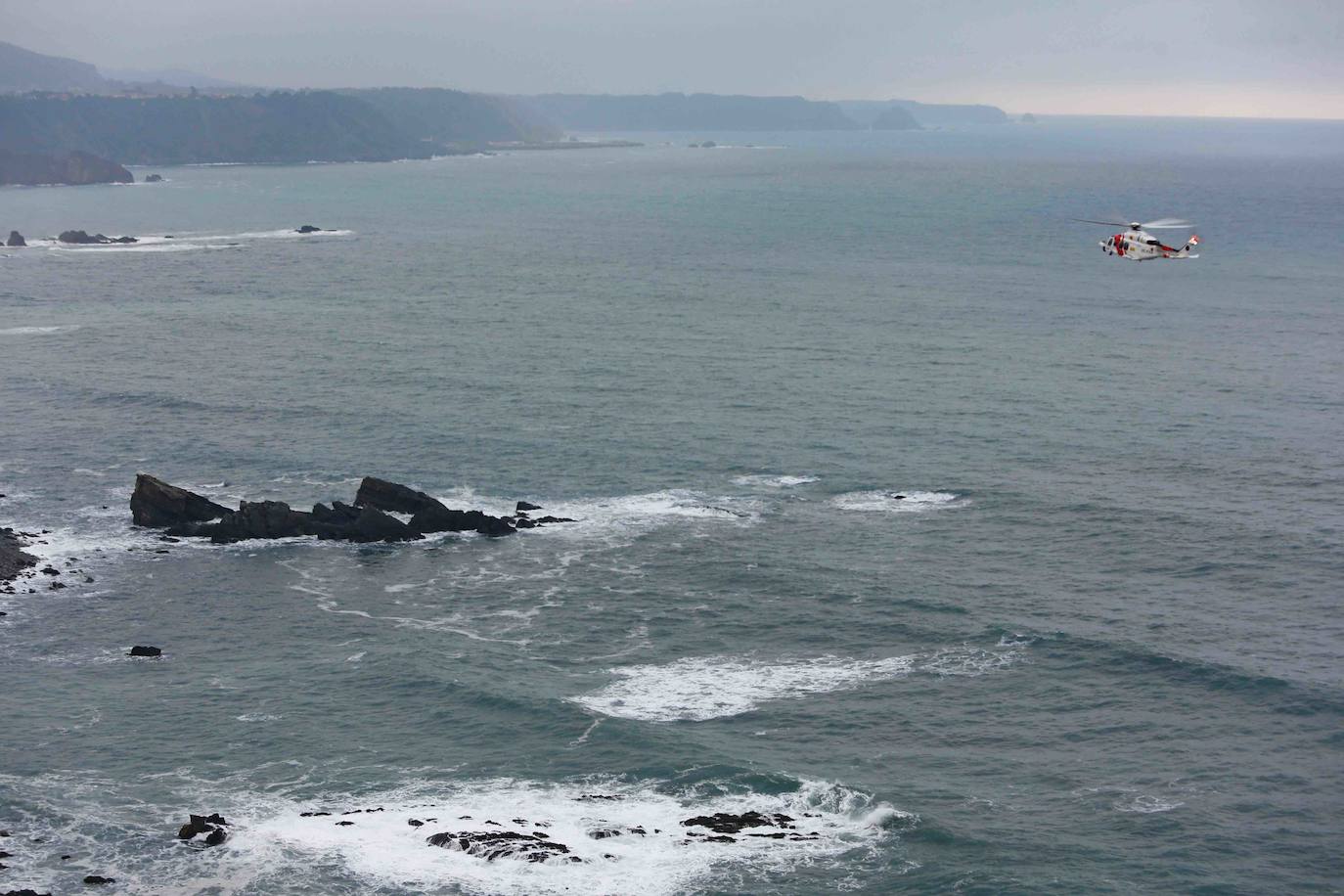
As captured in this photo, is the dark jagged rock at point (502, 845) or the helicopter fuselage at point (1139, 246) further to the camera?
the helicopter fuselage at point (1139, 246)

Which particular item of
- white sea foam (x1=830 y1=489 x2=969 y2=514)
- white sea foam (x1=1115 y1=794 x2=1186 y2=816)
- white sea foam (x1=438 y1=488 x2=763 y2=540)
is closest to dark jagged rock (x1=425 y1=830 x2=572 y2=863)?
white sea foam (x1=1115 y1=794 x2=1186 y2=816)

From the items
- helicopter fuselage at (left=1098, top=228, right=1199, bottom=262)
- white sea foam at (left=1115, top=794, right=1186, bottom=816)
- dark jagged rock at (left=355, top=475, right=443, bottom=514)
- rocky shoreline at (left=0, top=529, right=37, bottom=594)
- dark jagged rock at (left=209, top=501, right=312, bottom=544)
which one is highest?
Result: helicopter fuselage at (left=1098, top=228, right=1199, bottom=262)

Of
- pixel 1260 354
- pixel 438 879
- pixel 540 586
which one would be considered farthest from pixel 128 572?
pixel 1260 354

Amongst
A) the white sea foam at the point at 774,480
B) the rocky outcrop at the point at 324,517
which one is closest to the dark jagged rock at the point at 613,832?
the rocky outcrop at the point at 324,517

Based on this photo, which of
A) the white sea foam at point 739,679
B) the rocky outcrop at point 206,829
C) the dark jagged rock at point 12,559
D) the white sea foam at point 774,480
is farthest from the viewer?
the white sea foam at point 774,480

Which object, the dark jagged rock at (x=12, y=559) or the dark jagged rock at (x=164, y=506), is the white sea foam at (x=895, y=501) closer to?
the dark jagged rock at (x=164, y=506)

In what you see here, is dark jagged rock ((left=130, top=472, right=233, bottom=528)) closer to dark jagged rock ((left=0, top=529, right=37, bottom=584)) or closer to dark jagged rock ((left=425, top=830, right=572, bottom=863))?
dark jagged rock ((left=0, top=529, right=37, bottom=584))

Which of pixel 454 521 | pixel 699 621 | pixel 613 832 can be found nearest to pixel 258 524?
pixel 454 521
